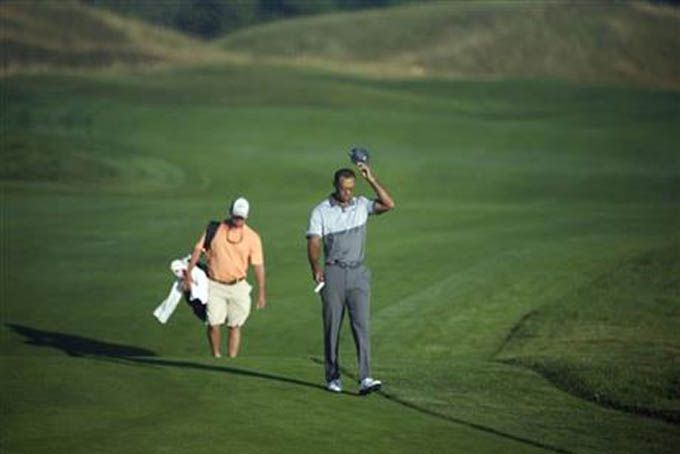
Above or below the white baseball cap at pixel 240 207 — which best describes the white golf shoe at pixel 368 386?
below

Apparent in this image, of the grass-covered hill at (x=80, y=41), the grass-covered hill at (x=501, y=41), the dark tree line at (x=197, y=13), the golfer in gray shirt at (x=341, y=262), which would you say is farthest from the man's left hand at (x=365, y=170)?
the dark tree line at (x=197, y=13)

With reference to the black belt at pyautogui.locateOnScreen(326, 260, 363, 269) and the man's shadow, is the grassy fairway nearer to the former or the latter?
the man's shadow

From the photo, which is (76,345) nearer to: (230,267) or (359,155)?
(230,267)

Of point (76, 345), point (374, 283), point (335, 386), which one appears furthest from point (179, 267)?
point (374, 283)

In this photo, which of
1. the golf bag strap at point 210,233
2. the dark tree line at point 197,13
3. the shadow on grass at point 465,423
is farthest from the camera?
the dark tree line at point 197,13

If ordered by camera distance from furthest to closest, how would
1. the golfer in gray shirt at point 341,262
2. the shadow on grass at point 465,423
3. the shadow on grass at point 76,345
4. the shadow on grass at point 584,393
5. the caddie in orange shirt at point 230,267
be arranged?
1. the shadow on grass at point 76,345
2. the caddie in orange shirt at point 230,267
3. the golfer in gray shirt at point 341,262
4. the shadow on grass at point 584,393
5. the shadow on grass at point 465,423

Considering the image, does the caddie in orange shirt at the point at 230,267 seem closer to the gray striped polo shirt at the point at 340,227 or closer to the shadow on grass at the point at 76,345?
the shadow on grass at the point at 76,345

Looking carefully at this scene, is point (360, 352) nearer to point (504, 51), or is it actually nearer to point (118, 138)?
point (118, 138)

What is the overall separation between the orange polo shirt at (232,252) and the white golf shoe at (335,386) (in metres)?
4.48

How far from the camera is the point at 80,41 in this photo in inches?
4171

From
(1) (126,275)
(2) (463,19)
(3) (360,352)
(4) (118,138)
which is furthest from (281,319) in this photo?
(2) (463,19)

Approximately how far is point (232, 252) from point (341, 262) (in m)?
4.68

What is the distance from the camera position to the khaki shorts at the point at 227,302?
2152cm

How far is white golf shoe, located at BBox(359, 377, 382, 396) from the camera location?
1634cm
